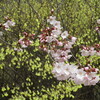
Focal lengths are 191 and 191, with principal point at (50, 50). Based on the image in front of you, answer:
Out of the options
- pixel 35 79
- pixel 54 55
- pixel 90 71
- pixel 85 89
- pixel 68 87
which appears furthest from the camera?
pixel 85 89

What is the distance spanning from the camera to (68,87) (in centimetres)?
471

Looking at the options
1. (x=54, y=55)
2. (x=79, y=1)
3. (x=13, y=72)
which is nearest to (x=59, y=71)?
(x=54, y=55)

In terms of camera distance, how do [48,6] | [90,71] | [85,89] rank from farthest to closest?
1. [48,6]
2. [85,89]
3. [90,71]

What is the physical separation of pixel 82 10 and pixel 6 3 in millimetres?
2597

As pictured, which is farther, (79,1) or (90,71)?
(79,1)

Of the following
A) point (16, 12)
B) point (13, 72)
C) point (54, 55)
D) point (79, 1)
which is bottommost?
point (54, 55)

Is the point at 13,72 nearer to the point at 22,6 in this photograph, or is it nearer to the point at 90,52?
the point at 22,6

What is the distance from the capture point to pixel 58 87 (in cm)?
480

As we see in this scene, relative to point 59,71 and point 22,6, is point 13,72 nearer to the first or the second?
point 22,6

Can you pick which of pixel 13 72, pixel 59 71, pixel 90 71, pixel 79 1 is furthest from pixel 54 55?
pixel 79 1

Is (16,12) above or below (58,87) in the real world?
above

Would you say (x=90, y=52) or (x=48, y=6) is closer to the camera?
(x=90, y=52)

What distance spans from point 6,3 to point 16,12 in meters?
0.70

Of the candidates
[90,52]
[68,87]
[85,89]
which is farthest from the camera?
[85,89]
